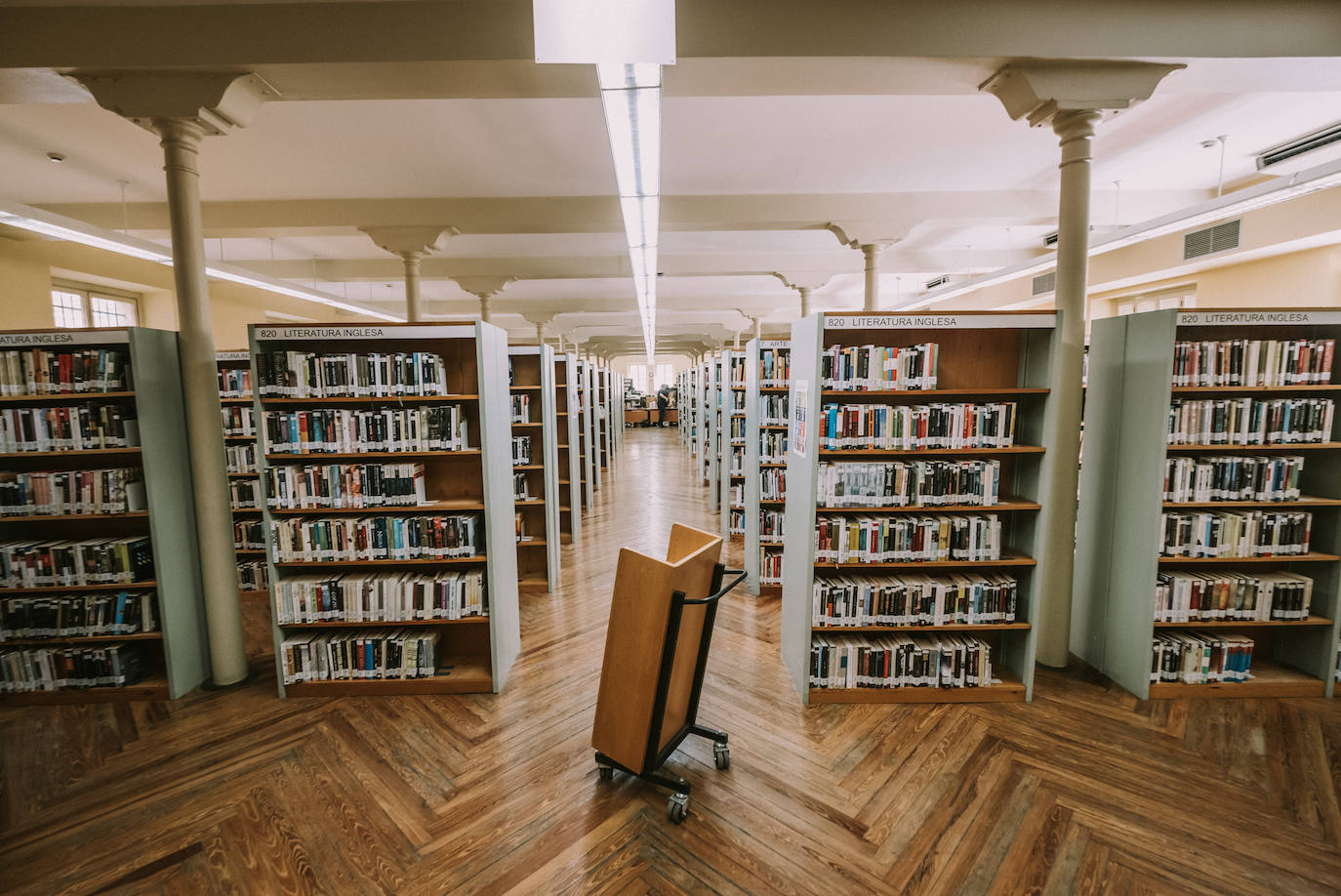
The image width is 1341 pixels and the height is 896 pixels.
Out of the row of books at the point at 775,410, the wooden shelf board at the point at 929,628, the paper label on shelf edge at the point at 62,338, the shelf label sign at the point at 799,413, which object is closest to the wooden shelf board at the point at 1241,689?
the wooden shelf board at the point at 929,628

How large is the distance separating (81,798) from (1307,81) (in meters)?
7.49

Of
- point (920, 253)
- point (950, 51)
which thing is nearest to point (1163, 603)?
point (950, 51)

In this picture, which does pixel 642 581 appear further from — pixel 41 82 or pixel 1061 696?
pixel 41 82

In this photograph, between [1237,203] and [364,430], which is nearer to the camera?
[364,430]

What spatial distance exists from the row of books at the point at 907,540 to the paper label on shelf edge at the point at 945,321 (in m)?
1.11

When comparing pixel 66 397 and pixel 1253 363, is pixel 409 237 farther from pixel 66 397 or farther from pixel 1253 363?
pixel 1253 363

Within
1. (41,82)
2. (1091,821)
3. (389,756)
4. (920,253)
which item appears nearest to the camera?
(1091,821)

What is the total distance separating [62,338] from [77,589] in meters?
1.51

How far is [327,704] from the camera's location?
3334mm

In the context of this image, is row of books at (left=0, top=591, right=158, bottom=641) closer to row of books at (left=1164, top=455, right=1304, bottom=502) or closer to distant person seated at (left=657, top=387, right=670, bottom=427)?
row of books at (left=1164, top=455, right=1304, bottom=502)

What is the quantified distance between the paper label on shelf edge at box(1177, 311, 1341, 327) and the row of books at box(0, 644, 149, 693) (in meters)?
6.59

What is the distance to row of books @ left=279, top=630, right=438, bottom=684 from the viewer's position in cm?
340

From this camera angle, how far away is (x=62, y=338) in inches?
130

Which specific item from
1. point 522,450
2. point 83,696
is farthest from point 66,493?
point 522,450
